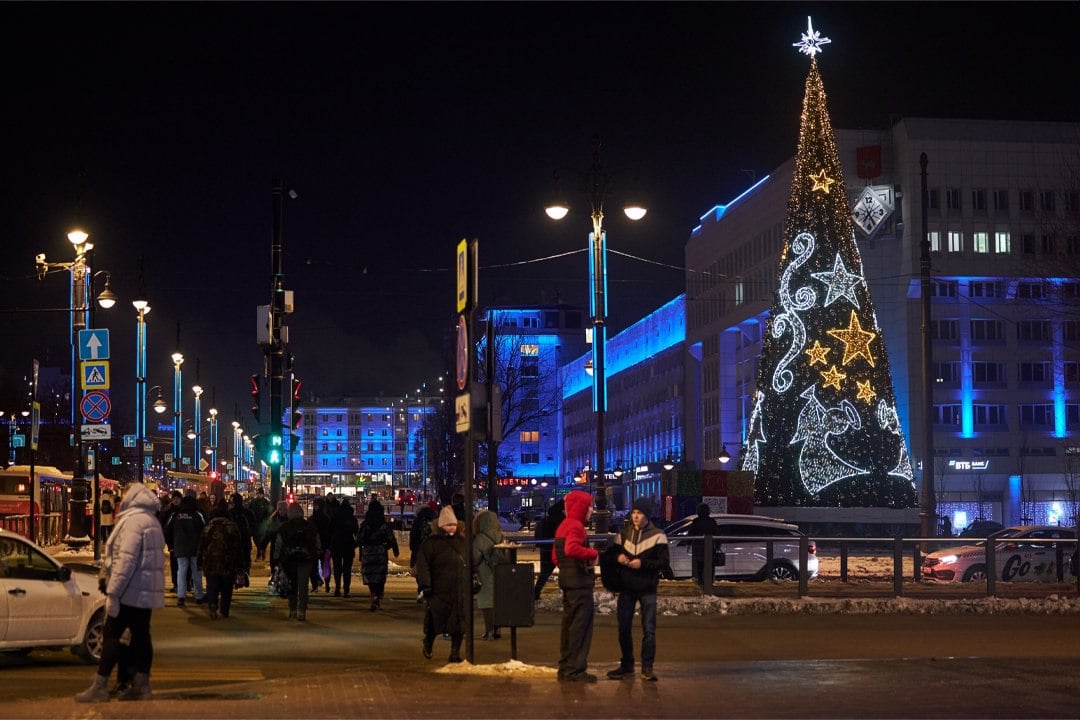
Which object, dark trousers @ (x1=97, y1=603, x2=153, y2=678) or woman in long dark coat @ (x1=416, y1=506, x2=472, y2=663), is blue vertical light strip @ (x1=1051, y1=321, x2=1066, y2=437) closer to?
woman in long dark coat @ (x1=416, y1=506, x2=472, y2=663)

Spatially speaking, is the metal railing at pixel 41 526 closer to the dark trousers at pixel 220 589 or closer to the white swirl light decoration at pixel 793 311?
the dark trousers at pixel 220 589

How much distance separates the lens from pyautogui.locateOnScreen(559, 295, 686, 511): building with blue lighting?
11662 cm

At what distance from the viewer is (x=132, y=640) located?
494 inches

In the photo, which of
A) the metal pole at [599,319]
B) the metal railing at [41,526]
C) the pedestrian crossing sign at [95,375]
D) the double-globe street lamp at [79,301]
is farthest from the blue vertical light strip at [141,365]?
the metal pole at [599,319]

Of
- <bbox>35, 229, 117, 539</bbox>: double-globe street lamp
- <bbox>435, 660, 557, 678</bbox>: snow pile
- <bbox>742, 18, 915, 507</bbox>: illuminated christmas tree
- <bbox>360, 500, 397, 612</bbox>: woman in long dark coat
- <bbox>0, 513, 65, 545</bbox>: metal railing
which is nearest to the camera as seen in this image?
<bbox>435, 660, 557, 678</bbox>: snow pile

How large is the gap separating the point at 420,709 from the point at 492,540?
20.9 ft

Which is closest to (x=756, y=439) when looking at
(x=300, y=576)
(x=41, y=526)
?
(x=41, y=526)

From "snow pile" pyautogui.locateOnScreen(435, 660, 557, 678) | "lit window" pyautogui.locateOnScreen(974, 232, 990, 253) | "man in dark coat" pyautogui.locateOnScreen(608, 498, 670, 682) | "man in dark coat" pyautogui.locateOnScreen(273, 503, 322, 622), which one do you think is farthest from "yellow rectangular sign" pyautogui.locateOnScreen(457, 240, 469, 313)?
"lit window" pyautogui.locateOnScreen(974, 232, 990, 253)

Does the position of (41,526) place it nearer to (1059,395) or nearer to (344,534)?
(344,534)

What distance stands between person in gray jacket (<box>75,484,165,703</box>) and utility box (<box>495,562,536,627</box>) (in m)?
3.71

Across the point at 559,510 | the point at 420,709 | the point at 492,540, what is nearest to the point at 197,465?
the point at 559,510

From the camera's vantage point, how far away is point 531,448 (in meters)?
175

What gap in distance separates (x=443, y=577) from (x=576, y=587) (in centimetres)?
266

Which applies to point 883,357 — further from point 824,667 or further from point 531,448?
point 531,448
